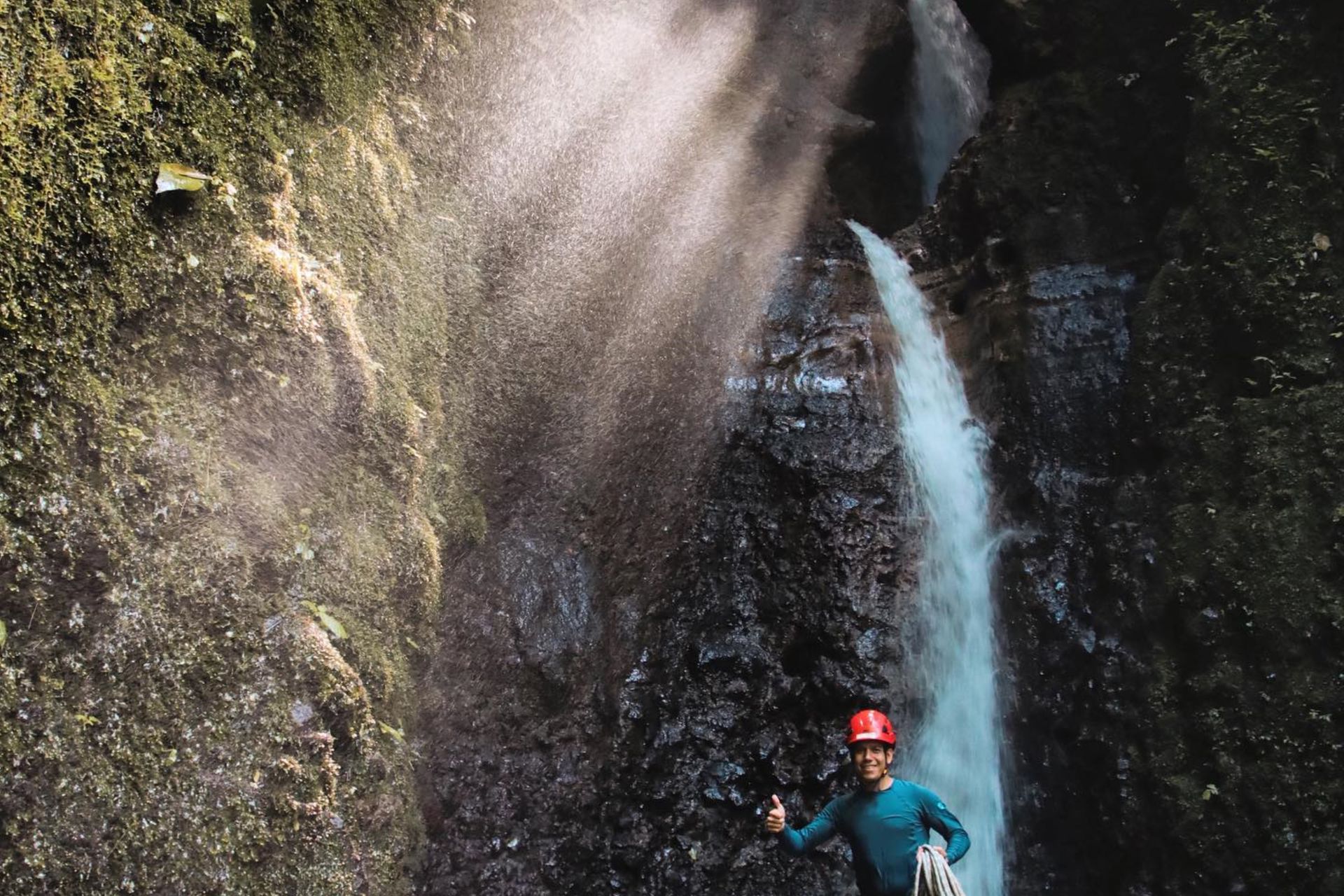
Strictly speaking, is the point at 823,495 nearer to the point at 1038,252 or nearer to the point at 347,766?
the point at 1038,252

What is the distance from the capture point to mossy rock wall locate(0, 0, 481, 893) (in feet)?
10.3

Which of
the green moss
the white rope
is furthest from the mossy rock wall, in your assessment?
the green moss

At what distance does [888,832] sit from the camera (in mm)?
3389

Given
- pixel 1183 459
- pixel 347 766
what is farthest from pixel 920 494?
pixel 347 766

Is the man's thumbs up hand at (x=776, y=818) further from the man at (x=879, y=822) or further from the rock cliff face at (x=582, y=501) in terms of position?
the rock cliff face at (x=582, y=501)

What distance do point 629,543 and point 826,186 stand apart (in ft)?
16.5

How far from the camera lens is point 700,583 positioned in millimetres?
6262

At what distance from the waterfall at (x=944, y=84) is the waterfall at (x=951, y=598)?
285 cm

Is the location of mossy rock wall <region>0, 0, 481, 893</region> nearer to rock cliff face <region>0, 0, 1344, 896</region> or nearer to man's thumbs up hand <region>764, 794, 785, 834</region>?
rock cliff face <region>0, 0, 1344, 896</region>

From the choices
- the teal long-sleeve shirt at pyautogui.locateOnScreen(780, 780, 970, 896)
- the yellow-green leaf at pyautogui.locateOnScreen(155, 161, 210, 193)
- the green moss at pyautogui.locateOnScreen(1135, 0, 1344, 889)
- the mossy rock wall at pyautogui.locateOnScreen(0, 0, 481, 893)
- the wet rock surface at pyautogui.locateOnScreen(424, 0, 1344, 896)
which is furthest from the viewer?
the wet rock surface at pyautogui.locateOnScreen(424, 0, 1344, 896)

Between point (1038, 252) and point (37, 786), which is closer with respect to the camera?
point (37, 786)

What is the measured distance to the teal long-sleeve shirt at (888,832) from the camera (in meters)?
3.32

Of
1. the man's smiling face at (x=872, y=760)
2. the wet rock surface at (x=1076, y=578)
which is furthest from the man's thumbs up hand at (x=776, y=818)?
the wet rock surface at (x=1076, y=578)

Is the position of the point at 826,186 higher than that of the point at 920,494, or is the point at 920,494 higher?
the point at 826,186
